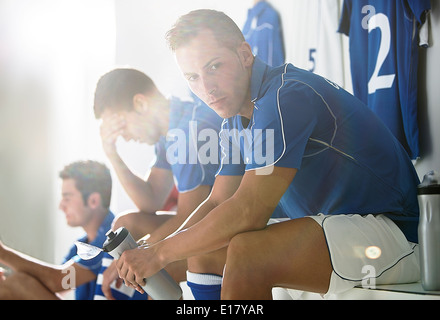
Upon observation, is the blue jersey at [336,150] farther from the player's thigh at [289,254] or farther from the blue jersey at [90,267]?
the blue jersey at [90,267]

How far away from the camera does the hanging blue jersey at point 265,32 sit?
152cm

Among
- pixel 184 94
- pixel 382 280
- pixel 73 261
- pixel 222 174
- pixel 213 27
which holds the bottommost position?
pixel 73 261

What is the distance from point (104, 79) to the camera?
→ 1233 mm

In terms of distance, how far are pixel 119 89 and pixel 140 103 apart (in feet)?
0.21

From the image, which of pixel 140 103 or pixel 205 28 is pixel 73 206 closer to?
pixel 140 103

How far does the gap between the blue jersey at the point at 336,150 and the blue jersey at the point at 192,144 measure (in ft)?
1.19

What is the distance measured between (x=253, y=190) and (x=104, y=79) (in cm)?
75

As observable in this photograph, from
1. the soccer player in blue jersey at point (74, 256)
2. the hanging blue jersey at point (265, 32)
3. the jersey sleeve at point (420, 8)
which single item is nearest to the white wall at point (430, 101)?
the jersey sleeve at point (420, 8)

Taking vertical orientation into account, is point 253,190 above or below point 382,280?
above

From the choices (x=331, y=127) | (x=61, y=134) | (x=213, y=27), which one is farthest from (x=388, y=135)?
(x=61, y=134)

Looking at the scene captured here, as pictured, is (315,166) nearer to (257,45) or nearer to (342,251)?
(342,251)

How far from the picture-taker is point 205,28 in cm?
79

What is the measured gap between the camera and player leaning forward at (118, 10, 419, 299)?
23.1 inches

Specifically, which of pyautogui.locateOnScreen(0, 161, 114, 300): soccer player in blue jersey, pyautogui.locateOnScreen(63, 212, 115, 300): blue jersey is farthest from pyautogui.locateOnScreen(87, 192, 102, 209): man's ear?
pyautogui.locateOnScreen(63, 212, 115, 300): blue jersey
